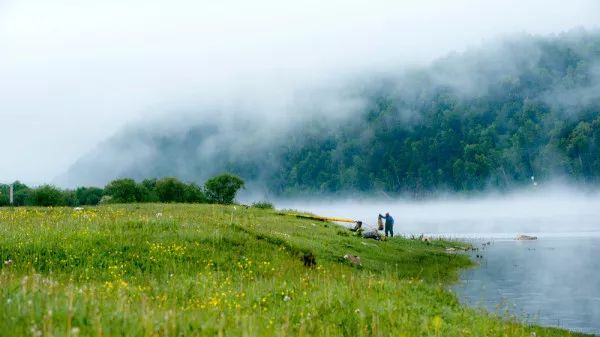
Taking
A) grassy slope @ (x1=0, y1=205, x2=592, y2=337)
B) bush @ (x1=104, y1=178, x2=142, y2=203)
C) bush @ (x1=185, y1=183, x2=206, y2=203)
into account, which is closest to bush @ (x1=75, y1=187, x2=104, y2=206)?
bush @ (x1=104, y1=178, x2=142, y2=203)

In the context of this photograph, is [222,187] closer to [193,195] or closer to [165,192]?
[193,195]

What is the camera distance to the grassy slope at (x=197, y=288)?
973 cm

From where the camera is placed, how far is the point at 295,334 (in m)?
11.7

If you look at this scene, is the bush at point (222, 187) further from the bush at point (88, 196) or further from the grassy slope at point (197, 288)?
the grassy slope at point (197, 288)

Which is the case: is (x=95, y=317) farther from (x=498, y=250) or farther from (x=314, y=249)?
(x=498, y=250)

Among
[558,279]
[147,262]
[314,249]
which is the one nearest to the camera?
[147,262]

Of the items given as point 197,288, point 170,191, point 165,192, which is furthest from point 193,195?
point 197,288

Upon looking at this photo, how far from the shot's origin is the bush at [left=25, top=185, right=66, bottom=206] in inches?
4491

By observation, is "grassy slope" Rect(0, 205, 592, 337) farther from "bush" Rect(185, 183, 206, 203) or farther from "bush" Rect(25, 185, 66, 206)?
"bush" Rect(25, 185, 66, 206)

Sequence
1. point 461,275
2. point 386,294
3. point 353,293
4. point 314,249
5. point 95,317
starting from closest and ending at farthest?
point 95,317 → point 353,293 → point 386,294 → point 314,249 → point 461,275

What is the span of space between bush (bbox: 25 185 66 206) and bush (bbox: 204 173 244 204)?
30376mm

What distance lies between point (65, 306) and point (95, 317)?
38.5 inches

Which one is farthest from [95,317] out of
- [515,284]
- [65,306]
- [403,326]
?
[515,284]

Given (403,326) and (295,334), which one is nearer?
(295,334)
